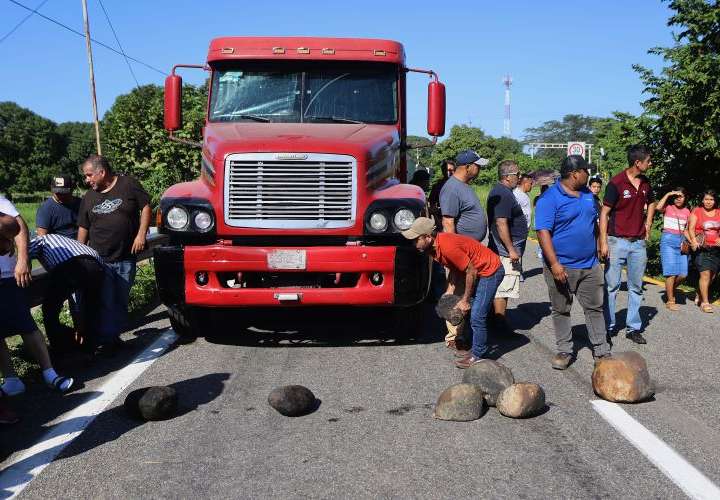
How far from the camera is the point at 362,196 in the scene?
7.01 metres

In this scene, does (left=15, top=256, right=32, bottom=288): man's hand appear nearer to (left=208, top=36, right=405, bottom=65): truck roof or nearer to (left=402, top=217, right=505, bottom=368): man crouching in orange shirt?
(left=402, top=217, right=505, bottom=368): man crouching in orange shirt

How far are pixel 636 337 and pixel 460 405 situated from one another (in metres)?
3.35

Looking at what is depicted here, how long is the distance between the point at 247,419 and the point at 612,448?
2297 millimetres

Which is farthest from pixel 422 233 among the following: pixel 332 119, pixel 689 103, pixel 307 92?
pixel 689 103

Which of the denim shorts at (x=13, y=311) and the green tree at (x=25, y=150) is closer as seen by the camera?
the denim shorts at (x=13, y=311)

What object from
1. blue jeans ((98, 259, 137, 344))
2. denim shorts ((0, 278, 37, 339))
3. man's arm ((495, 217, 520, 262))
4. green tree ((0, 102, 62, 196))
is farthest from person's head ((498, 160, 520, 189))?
green tree ((0, 102, 62, 196))

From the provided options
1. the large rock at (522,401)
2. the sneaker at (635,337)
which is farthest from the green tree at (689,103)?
the large rock at (522,401)

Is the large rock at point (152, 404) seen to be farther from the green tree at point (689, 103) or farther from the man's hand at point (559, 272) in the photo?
the green tree at point (689, 103)

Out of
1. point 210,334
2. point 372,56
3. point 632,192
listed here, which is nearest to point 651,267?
point 632,192

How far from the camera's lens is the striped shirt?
22.1 ft

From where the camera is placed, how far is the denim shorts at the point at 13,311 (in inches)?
225

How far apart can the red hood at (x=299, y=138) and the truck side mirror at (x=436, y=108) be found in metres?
0.60

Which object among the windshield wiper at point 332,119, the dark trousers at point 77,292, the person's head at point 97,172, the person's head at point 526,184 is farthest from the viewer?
the person's head at point 526,184

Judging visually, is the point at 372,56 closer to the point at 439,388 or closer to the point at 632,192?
the point at 632,192
